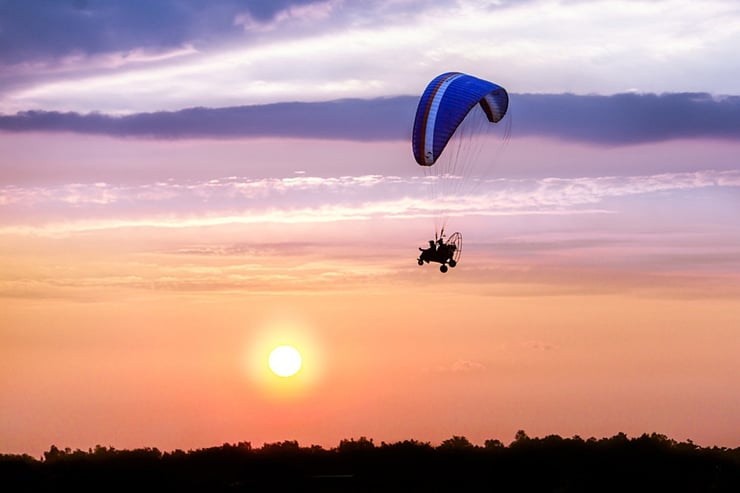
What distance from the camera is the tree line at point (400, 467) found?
86.8 m

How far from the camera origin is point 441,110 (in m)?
86.9

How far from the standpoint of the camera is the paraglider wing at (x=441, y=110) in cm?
8669

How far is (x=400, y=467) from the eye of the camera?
302 feet

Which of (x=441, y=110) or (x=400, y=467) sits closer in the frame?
(x=441, y=110)

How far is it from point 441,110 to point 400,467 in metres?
22.2

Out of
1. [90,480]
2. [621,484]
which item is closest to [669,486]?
[621,484]

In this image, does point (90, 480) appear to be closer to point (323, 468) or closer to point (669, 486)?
point (323, 468)

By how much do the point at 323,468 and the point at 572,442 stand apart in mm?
17034

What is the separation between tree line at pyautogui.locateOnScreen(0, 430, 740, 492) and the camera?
8675 centimetres

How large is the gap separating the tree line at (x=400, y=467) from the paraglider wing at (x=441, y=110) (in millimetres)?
19466

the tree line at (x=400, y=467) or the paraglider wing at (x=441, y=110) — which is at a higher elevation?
the paraglider wing at (x=441, y=110)

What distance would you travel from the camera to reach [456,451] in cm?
9725

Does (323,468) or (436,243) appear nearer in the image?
(436,243)

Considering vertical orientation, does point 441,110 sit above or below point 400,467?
above
